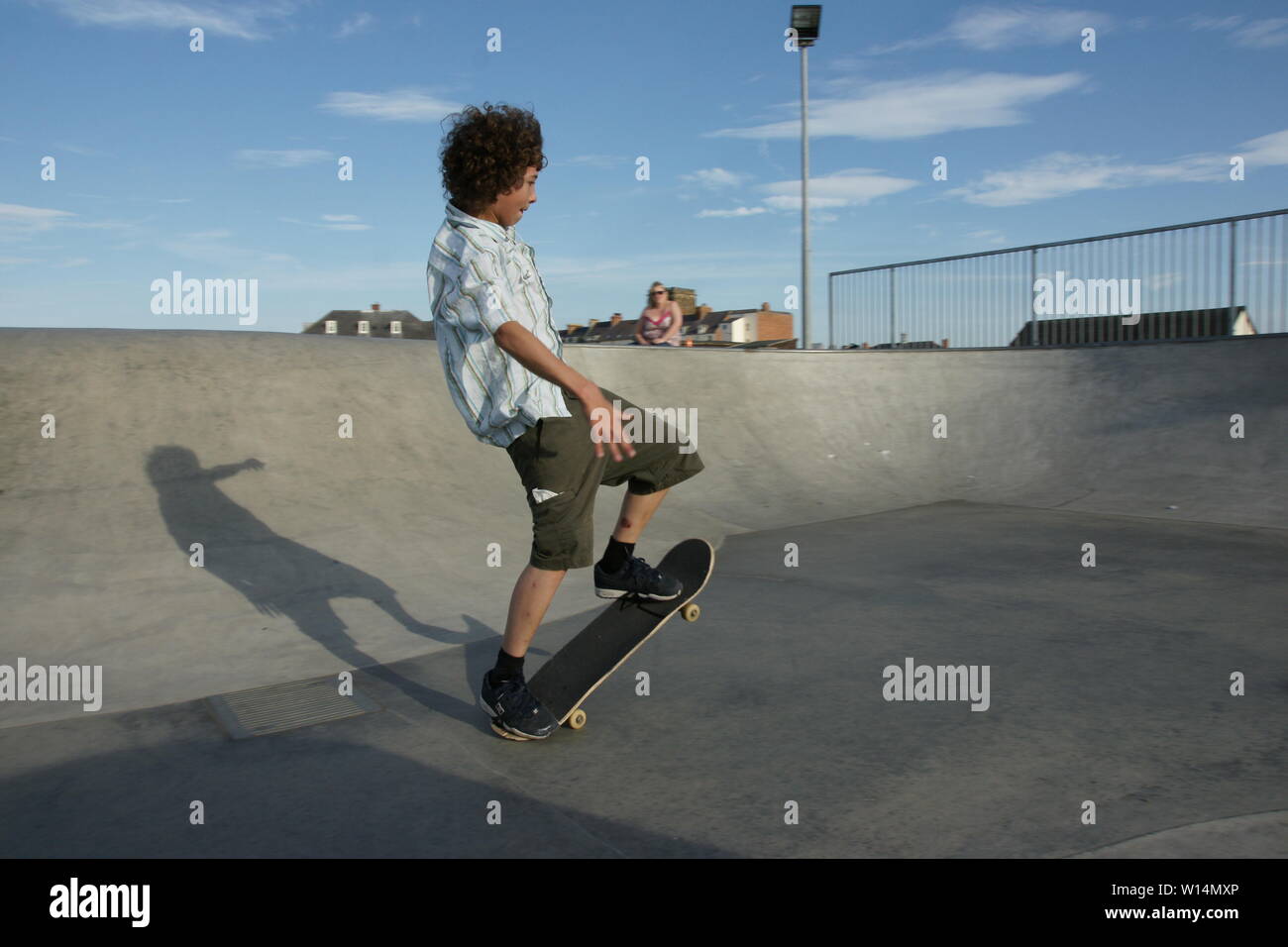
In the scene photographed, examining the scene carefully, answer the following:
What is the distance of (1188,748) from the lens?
269 centimetres

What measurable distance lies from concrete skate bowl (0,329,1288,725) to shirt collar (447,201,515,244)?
6.79 feet

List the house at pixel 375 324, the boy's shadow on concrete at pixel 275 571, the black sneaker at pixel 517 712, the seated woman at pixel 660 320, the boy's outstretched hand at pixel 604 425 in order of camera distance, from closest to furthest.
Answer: the boy's outstretched hand at pixel 604 425
the black sneaker at pixel 517 712
the boy's shadow on concrete at pixel 275 571
the seated woman at pixel 660 320
the house at pixel 375 324

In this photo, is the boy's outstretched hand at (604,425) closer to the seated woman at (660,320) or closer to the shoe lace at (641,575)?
the shoe lace at (641,575)

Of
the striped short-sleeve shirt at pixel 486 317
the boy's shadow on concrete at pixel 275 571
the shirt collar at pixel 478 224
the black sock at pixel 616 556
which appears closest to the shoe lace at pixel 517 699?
the boy's shadow on concrete at pixel 275 571

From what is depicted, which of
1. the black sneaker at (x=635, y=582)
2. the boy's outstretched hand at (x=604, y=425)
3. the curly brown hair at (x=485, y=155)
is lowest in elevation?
the black sneaker at (x=635, y=582)

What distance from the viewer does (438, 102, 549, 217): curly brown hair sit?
2.86 metres

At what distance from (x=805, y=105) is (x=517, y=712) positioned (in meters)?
15.2

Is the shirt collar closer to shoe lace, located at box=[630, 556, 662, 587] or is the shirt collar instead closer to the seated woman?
shoe lace, located at box=[630, 556, 662, 587]

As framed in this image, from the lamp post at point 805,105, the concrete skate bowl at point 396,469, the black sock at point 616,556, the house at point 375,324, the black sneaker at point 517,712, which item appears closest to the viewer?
the black sneaker at point 517,712

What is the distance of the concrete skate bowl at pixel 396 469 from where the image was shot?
14.5 ft

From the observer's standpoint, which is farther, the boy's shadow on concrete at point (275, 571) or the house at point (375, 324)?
the house at point (375, 324)

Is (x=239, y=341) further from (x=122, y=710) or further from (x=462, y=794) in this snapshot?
(x=462, y=794)

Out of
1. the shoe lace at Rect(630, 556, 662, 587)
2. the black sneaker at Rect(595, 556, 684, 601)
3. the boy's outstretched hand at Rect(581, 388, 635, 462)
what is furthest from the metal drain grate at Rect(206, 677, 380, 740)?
the boy's outstretched hand at Rect(581, 388, 635, 462)
